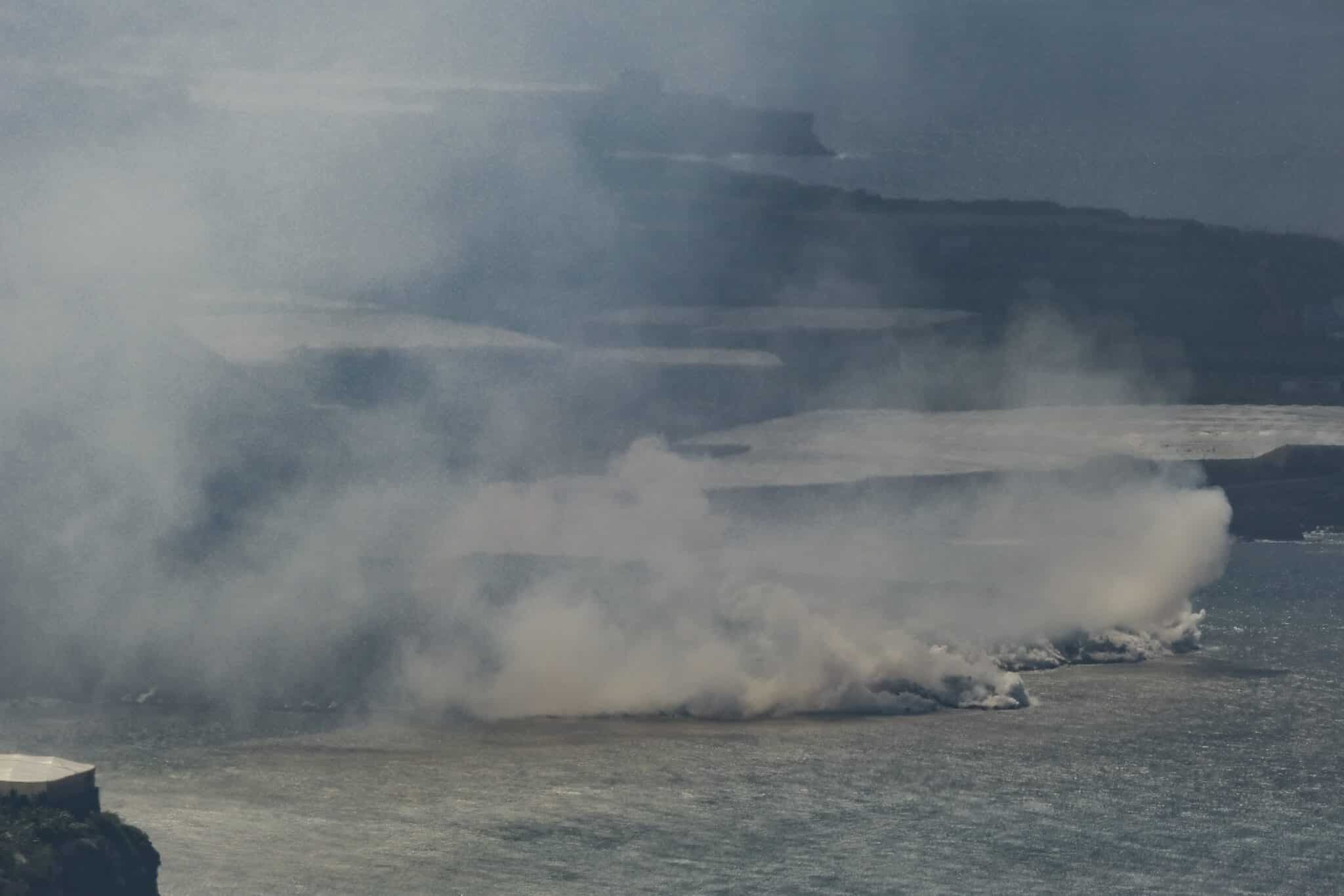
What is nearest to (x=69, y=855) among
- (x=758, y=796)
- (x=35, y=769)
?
(x=35, y=769)

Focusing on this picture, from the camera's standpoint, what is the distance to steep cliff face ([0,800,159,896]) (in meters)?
37.7

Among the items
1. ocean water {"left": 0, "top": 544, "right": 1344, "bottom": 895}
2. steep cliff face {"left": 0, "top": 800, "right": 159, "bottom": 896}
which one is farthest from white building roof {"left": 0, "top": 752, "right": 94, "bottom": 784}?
ocean water {"left": 0, "top": 544, "right": 1344, "bottom": 895}

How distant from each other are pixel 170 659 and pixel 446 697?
5312 mm

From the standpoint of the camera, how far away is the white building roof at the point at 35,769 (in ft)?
129

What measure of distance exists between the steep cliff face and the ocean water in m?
1.41

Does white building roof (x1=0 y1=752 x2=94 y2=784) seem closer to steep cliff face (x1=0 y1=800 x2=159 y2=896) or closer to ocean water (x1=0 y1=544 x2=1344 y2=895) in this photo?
steep cliff face (x1=0 y1=800 x2=159 y2=896)

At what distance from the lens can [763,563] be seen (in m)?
60.3

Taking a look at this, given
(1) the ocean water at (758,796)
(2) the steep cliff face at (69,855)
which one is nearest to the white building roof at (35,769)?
(2) the steep cliff face at (69,855)

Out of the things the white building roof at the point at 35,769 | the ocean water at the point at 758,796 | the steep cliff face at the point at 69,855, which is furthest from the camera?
the ocean water at the point at 758,796

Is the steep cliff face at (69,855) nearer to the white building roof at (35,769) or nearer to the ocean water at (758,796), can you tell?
the white building roof at (35,769)

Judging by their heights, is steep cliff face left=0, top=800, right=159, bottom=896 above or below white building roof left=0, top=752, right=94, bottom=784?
below

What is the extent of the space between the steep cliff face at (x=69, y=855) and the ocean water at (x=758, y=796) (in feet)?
4.62

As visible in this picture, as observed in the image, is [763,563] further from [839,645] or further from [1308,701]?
[1308,701]

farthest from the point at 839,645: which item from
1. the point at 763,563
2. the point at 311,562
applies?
the point at 311,562
